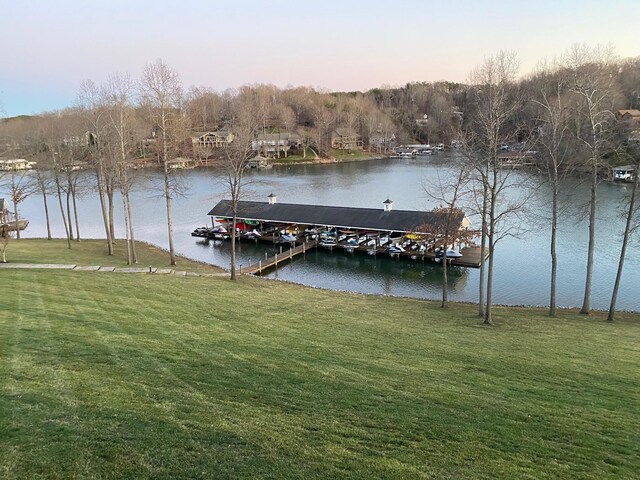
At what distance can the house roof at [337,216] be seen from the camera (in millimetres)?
36719

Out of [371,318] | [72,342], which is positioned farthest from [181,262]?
[72,342]

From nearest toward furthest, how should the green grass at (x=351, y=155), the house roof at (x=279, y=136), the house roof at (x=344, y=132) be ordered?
the house roof at (x=279, y=136) → the green grass at (x=351, y=155) → the house roof at (x=344, y=132)

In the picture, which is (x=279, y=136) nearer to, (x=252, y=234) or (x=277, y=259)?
(x=252, y=234)

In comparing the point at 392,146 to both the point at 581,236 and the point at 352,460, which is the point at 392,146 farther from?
the point at 352,460

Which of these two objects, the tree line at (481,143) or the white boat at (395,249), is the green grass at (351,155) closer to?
the tree line at (481,143)

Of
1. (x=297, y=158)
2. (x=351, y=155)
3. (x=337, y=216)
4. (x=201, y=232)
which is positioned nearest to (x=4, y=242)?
(x=201, y=232)

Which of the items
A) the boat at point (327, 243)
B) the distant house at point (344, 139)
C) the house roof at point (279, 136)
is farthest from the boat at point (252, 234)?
the distant house at point (344, 139)

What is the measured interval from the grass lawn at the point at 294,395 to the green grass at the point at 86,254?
899 cm

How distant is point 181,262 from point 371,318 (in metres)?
16.6

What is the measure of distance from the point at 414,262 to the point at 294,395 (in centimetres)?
2739

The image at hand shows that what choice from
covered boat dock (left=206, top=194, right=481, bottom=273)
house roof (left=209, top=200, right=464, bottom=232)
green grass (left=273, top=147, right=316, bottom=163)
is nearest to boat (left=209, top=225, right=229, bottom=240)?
covered boat dock (left=206, top=194, right=481, bottom=273)

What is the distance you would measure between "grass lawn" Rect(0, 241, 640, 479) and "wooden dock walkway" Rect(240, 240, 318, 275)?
15.4 metres

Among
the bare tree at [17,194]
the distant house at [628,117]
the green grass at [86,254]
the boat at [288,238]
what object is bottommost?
the boat at [288,238]

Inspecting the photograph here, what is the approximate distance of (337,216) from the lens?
132 ft
